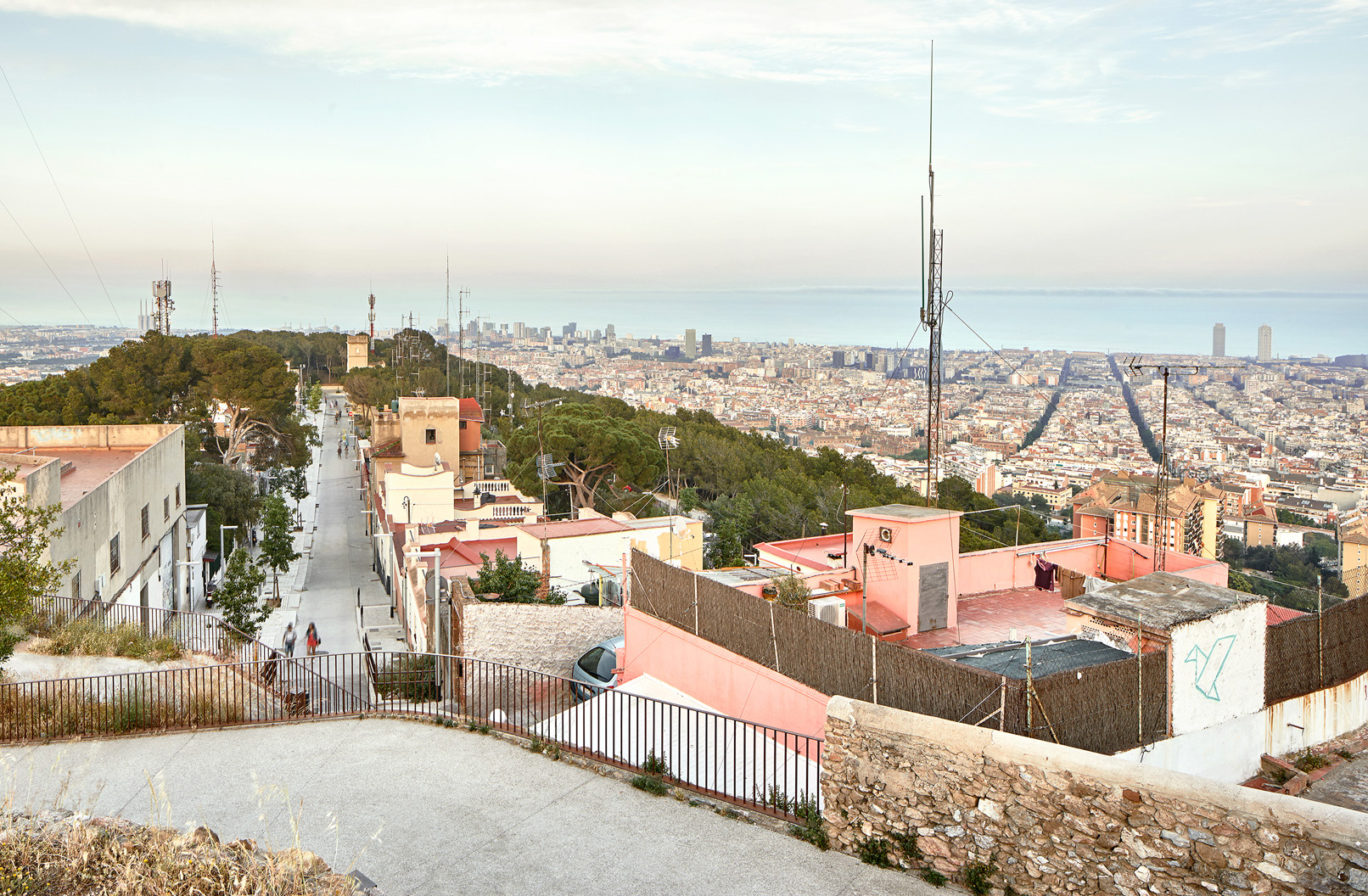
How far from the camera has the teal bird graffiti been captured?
6.85 metres

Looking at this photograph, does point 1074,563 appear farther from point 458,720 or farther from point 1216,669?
point 458,720

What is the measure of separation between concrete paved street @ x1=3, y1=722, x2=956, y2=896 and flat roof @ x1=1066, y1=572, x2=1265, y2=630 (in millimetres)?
3053

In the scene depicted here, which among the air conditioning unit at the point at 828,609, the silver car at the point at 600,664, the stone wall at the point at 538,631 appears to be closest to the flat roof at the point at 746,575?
the air conditioning unit at the point at 828,609

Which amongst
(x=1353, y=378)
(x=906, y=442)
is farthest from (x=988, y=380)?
(x=1353, y=378)

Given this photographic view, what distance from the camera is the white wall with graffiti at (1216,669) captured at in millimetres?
6711

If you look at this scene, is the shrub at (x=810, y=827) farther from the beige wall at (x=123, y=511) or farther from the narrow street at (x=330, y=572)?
the narrow street at (x=330, y=572)

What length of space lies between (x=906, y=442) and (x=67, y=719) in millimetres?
42331

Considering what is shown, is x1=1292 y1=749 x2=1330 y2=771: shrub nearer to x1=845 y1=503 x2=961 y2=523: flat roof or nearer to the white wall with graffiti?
the white wall with graffiti

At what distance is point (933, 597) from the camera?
10.0 m

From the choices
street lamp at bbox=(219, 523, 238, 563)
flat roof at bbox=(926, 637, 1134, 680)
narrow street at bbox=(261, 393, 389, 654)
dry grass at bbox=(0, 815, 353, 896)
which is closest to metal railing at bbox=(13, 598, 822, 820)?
flat roof at bbox=(926, 637, 1134, 680)

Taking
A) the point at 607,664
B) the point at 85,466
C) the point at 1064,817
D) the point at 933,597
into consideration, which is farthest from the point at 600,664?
the point at 85,466

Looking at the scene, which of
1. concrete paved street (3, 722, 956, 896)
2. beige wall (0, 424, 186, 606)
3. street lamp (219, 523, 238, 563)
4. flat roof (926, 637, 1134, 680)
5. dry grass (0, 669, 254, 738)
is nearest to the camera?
concrete paved street (3, 722, 956, 896)

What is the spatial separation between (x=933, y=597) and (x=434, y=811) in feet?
18.9

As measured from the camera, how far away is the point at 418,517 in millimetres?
31969
